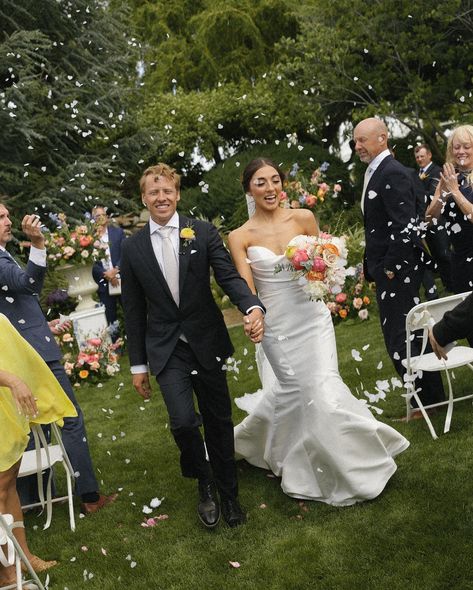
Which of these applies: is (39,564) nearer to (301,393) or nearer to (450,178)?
(301,393)

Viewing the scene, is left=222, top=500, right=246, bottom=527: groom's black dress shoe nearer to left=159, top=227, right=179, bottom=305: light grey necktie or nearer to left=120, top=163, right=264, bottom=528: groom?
left=120, top=163, right=264, bottom=528: groom

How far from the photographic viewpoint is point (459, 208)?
18.7 feet

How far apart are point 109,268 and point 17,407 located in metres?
7.16

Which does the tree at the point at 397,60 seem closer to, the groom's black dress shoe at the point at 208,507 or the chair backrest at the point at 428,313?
the chair backrest at the point at 428,313

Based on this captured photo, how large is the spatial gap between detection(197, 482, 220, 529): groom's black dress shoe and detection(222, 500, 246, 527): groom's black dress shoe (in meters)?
0.05

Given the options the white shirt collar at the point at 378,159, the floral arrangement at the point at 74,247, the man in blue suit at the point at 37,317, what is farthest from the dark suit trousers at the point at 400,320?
the floral arrangement at the point at 74,247

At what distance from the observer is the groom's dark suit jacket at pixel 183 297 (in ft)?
14.6

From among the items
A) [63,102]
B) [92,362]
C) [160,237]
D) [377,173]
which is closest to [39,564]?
[160,237]

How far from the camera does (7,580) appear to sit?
4008mm

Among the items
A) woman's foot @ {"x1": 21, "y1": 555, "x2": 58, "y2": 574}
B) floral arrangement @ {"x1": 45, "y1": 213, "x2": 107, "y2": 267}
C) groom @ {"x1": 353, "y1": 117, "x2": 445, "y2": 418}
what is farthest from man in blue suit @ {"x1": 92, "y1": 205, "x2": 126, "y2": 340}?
woman's foot @ {"x1": 21, "y1": 555, "x2": 58, "y2": 574}

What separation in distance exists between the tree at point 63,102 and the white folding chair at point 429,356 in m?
10.8

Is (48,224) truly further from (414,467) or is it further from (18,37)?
(414,467)

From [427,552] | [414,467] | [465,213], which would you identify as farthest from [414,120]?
[427,552]

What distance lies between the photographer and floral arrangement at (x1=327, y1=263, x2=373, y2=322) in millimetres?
10297
